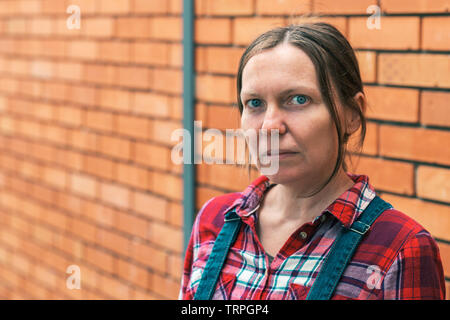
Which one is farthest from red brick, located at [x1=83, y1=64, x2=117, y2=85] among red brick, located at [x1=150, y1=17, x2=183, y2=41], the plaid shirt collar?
the plaid shirt collar

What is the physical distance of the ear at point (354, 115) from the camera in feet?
5.19

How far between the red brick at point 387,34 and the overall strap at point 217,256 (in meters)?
0.93

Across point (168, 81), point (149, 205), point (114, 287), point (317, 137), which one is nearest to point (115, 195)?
point (149, 205)

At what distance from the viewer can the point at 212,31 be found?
297cm

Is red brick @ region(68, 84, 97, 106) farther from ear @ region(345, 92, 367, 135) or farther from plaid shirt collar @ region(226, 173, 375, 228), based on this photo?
ear @ region(345, 92, 367, 135)

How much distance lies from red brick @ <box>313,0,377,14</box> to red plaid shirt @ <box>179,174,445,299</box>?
34.0 inches

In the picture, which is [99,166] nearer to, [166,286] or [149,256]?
[149,256]

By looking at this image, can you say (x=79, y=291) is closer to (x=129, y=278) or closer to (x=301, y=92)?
(x=129, y=278)

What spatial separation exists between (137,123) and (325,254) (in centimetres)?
215

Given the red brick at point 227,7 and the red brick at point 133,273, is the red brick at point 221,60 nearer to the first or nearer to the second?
the red brick at point 227,7

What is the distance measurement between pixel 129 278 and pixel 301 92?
7.74 feet

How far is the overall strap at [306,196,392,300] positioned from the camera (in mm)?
1397

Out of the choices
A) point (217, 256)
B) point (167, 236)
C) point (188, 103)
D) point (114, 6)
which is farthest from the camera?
point (114, 6)

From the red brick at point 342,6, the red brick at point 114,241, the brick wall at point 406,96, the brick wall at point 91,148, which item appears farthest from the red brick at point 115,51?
the red brick at point 342,6
